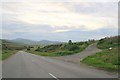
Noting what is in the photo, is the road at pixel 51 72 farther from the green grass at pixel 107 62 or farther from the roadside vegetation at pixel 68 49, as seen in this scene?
the roadside vegetation at pixel 68 49

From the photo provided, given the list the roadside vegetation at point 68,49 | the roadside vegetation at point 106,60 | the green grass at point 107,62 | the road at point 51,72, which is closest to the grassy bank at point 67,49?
the roadside vegetation at point 68,49

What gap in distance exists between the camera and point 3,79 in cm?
1666

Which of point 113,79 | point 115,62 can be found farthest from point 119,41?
point 113,79

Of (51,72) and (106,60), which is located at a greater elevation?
(106,60)

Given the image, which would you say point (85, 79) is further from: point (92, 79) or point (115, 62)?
point (115, 62)

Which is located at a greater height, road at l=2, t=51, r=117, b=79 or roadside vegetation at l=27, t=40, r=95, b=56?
roadside vegetation at l=27, t=40, r=95, b=56

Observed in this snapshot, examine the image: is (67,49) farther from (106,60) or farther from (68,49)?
(106,60)

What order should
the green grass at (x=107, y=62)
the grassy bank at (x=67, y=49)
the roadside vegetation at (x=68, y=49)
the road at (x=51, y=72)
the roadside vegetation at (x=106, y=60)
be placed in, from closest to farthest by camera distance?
the road at (x=51, y=72) → the green grass at (x=107, y=62) → the roadside vegetation at (x=106, y=60) → the grassy bank at (x=67, y=49) → the roadside vegetation at (x=68, y=49)

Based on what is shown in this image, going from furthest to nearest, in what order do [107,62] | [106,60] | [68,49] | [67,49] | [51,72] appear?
[67,49], [68,49], [106,60], [107,62], [51,72]

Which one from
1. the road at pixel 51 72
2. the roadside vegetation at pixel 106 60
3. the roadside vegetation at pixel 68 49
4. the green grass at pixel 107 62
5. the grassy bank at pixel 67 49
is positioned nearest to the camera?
the road at pixel 51 72

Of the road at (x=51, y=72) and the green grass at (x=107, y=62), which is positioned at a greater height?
the green grass at (x=107, y=62)

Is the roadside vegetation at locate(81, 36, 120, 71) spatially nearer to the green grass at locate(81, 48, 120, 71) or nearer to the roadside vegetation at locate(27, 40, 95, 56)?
the green grass at locate(81, 48, 120, 71)

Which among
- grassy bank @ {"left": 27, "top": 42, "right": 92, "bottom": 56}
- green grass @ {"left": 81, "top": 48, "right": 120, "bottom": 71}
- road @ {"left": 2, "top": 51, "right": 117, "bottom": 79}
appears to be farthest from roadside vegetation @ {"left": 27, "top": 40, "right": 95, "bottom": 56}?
road @ {"left": 2, "top": 51, "right": 117, "bottom": 79}

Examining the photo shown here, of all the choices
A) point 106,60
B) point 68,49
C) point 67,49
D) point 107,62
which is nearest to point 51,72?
point 107,62
